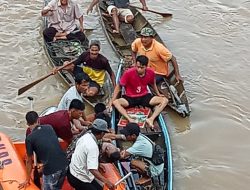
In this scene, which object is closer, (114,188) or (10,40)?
(114,188)

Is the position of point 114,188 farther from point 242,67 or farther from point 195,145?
point 242,67

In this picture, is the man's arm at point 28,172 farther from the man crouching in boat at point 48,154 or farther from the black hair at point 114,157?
the black hair at point 114,157

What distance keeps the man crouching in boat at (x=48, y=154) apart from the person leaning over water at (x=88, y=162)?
0.43 ft

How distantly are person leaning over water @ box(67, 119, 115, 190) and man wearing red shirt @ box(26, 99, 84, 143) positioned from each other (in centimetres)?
66

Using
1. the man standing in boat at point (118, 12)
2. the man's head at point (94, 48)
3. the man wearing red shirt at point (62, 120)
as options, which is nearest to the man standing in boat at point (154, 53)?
the man's head at point (94, 48)

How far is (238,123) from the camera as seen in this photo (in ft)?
33.9

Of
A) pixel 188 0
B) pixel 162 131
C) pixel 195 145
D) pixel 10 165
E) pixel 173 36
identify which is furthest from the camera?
pixel 188 0

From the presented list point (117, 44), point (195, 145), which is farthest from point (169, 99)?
point (117, 44)

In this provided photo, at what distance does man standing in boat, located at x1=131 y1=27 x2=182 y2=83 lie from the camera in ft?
32.7

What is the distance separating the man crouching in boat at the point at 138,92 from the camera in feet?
30.3

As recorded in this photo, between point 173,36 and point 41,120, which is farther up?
point 41,120

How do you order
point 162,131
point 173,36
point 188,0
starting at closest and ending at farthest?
point 162,131 → point 173,36 → point 188,0

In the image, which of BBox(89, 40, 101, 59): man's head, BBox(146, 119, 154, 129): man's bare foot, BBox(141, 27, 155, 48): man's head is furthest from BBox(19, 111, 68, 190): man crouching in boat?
BBox(141, 27, 155, 48): man's head

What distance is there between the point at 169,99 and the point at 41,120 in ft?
11.2
